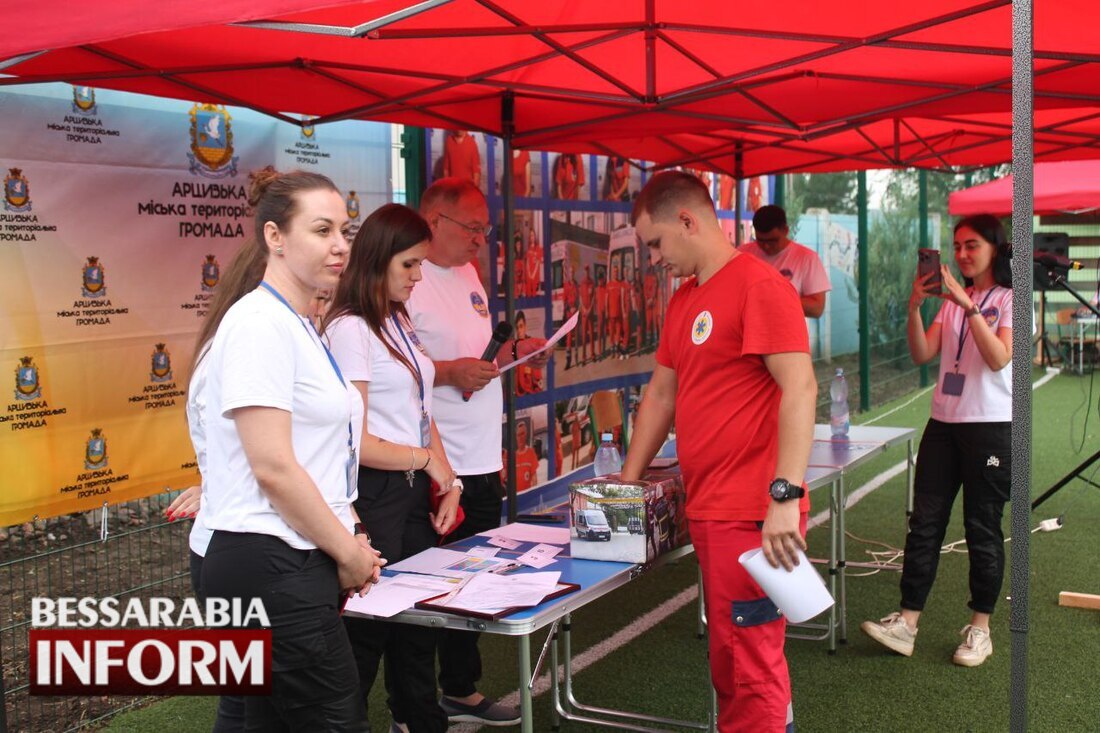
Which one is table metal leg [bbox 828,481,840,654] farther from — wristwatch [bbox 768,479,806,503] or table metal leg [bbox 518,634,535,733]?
table metal leg [bbox 518,634,535,733]

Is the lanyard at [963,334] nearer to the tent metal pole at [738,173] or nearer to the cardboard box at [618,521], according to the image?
the cardboard box at [618,521]

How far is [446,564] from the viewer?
2961 mm

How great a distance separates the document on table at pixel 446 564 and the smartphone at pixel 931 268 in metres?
2.33

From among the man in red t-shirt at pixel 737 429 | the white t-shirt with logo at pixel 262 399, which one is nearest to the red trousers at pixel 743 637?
the man in red t-shirt at pixel 737 429

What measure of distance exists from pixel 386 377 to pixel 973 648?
273 cm

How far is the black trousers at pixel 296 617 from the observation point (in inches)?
79.6

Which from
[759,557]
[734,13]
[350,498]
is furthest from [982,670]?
[350,498]

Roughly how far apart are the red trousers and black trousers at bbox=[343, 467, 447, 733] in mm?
856

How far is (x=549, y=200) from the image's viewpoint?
21.3ft

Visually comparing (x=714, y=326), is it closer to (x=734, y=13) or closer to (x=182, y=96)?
(x=734, y=13)

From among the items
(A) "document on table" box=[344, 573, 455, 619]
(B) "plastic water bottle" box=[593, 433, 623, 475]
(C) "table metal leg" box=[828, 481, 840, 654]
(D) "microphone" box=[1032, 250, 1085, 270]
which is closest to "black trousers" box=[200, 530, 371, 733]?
(A) "document on table" box=[344, 573, 455, 619]

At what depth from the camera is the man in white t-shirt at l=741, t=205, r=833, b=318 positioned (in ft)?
21.9

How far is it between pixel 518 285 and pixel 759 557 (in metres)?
3.68

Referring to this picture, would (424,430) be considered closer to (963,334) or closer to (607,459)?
(607,459)
